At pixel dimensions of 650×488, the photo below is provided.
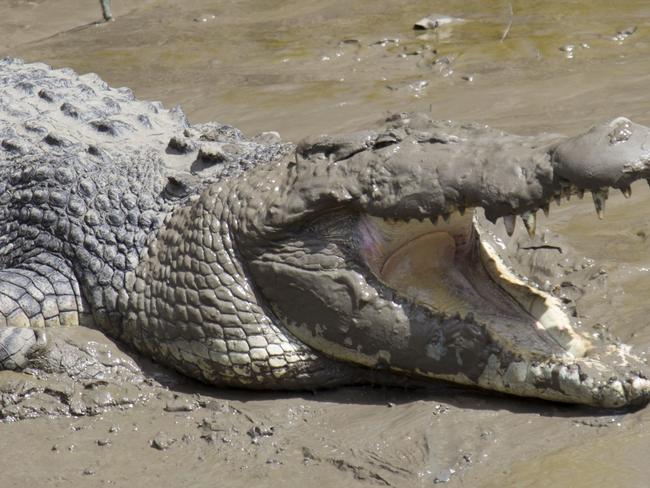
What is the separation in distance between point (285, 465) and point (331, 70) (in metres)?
5.58

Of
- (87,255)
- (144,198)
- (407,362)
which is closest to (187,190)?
(144,198)

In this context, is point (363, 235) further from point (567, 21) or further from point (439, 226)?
point (567, 21)

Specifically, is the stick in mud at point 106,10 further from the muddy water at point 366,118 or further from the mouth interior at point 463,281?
the mouth interior at point 463,281

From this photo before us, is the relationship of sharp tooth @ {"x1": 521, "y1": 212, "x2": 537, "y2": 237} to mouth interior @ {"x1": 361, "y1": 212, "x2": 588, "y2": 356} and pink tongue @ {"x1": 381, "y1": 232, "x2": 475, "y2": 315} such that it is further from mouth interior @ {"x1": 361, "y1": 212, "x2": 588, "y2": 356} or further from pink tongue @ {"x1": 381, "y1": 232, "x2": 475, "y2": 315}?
pink tongue @ {"x1": 381, "y1": 232, "x2": 475, "y2": 315}

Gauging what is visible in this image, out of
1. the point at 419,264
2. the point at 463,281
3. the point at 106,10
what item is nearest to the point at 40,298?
the point at 419,264

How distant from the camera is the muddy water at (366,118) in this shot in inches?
148

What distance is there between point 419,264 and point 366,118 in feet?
12.5

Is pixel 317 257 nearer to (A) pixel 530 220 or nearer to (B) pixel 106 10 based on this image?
(A) pixel 530 220

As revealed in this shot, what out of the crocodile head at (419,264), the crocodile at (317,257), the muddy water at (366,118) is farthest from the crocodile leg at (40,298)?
the crocodile head at (419,264)

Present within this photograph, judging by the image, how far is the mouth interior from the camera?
12.8 feet

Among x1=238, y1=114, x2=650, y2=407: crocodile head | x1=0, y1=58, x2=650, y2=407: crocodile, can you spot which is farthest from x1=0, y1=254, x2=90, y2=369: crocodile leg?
x1=238, y1=114, x2=650, y2=407: crocodile head

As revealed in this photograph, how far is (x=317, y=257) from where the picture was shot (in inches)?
161

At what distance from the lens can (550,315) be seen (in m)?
3.98

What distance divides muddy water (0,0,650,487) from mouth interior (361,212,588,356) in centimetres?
21
